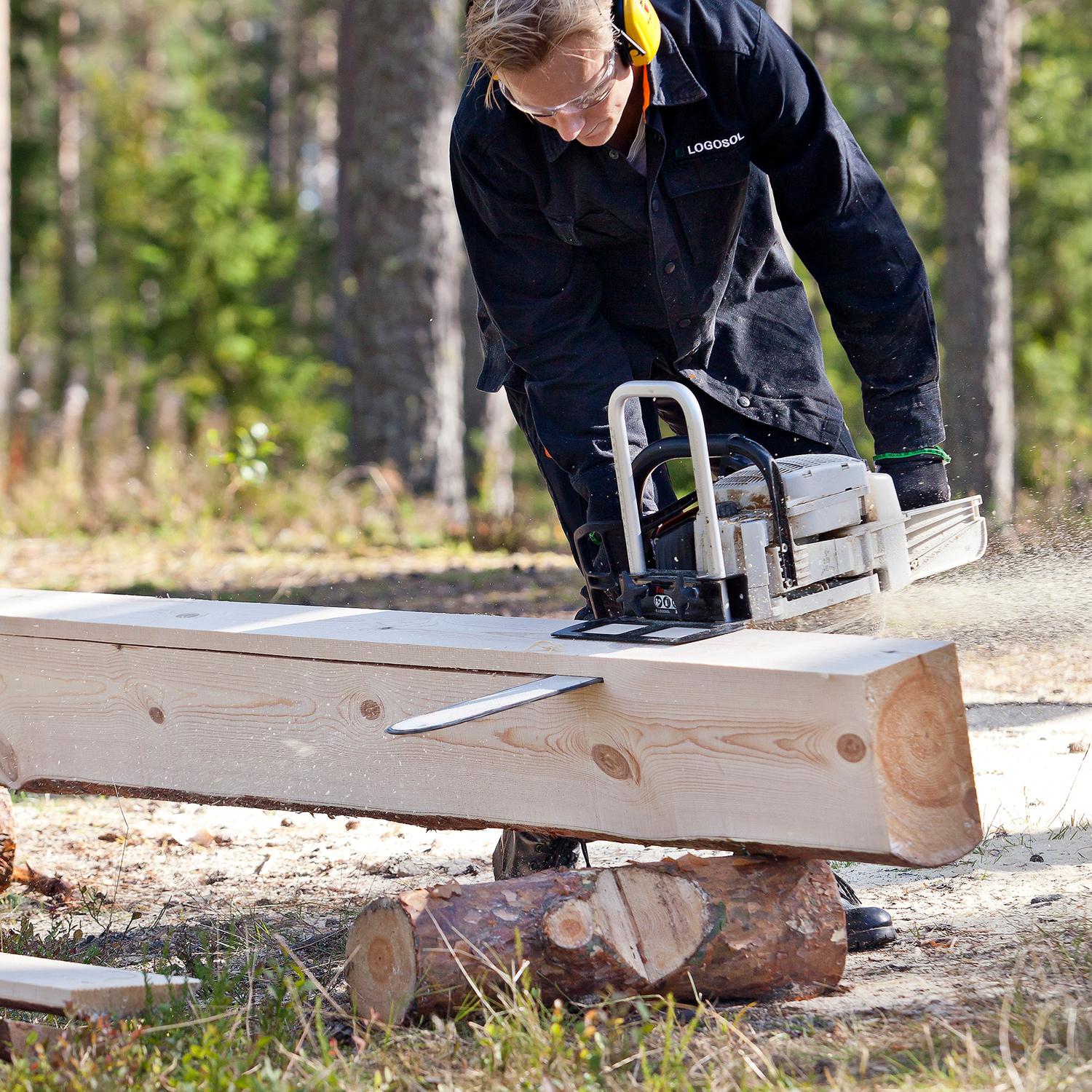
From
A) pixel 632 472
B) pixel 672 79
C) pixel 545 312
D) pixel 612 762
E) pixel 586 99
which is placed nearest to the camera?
pixel 612 762

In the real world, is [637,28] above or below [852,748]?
above

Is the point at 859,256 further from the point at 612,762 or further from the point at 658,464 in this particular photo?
the point at 612,762

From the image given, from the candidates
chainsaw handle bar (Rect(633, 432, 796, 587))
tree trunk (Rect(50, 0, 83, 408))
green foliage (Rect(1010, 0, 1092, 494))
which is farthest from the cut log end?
tree trunk (Rect(50, 0, 83, 408))

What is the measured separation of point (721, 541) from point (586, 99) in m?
0.98

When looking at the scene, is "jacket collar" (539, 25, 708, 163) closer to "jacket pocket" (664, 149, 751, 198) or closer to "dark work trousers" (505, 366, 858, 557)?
"jacket pocket" (664, 149, 751, 198)

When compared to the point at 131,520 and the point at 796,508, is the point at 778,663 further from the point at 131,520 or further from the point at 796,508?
the point at 131,520

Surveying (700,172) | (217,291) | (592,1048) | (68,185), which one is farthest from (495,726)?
(68,185)

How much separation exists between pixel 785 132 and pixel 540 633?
1315 mm

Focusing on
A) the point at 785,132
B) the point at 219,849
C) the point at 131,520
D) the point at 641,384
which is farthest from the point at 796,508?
the point at 131,520

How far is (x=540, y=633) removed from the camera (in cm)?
265

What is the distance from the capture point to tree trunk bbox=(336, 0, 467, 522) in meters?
8.71

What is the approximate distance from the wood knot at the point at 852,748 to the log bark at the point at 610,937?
347 mm

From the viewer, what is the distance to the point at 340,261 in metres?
19.2

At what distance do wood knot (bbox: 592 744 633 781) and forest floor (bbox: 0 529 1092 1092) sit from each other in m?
0.49
